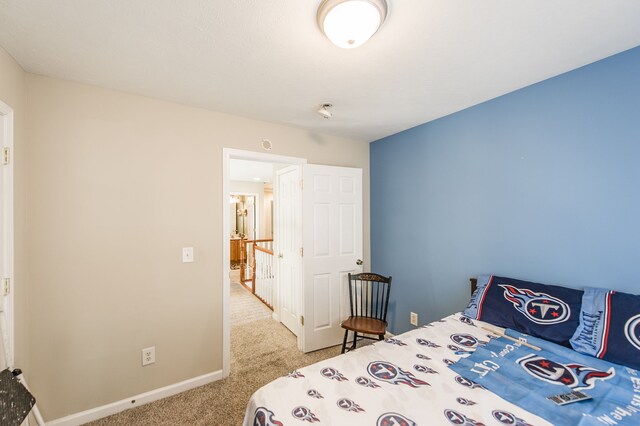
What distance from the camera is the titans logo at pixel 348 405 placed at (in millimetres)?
1123

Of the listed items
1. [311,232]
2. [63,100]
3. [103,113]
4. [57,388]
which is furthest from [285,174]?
[57,388]

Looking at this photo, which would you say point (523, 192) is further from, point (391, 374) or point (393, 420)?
point (393, 420)

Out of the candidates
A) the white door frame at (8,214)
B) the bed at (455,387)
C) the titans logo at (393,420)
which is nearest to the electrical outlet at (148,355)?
the white door frame at (8,214)

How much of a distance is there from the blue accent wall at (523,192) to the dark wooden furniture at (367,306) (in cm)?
26

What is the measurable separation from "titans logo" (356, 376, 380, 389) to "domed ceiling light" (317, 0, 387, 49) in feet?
5.65

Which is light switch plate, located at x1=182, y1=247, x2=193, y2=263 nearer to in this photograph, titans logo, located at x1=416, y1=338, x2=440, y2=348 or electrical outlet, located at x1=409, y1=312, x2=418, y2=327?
titans logo, located at x1=416, y1=338, x2=440, y2=348

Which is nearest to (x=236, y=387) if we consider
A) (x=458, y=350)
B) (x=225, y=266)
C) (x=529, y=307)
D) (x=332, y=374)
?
(x=225, y=266)

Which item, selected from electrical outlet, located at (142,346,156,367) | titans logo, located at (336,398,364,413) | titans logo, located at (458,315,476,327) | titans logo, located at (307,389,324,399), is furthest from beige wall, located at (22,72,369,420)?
titans logo, located at (458,315,476,327)

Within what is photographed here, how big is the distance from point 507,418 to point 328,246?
7.13 ft

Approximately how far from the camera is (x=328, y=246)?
3.09 metres

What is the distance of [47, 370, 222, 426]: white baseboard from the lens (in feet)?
6.24

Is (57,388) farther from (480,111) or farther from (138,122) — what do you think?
(480,111)

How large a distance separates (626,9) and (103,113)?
10.8ft

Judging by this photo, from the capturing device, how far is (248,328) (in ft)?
11.6
